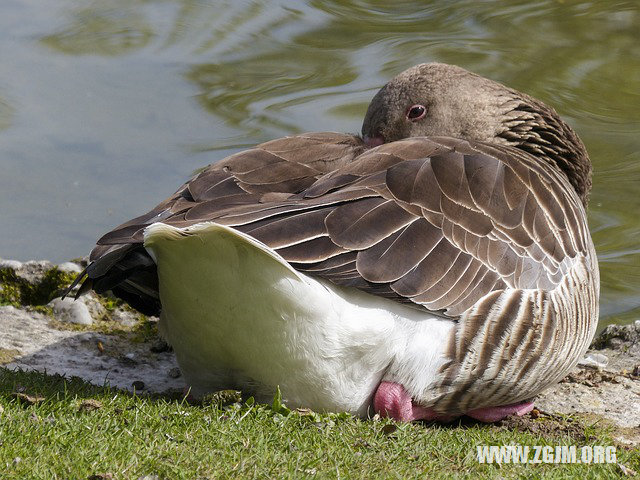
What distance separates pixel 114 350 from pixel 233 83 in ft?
21.7

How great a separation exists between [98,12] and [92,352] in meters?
8.85

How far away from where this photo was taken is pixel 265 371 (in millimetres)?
4930

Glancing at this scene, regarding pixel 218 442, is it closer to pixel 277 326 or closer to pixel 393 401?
pixel 277 326

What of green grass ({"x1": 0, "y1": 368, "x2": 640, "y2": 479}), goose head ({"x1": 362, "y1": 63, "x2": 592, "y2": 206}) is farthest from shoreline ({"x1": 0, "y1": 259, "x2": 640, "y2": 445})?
goose head ({"x1": 362, "y1": 63, "x2": 592, "y2": 206})

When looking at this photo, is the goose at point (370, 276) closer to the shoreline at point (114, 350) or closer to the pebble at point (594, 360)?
the shoreline at point (114, 350)

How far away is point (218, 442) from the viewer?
→ 434cm

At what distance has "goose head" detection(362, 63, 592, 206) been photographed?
21.6ft

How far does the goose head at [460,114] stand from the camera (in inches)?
259

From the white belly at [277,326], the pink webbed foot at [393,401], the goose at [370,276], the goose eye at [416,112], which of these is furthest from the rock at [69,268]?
the pink webbed foot at [393,401]

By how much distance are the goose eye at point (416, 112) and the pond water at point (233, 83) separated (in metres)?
3.25

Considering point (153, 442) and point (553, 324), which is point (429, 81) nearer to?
point (553, 324)

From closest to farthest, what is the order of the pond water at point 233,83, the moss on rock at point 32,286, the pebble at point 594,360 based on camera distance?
the pebble at point 594,360 → the moss on rock at point 32,286 → the pond water at point 233,83

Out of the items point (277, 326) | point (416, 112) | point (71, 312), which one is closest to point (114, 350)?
point (71, 312)

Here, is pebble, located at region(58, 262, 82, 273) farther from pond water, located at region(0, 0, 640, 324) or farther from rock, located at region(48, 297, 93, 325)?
pond water, located at region(0, 0, 640, 324)
